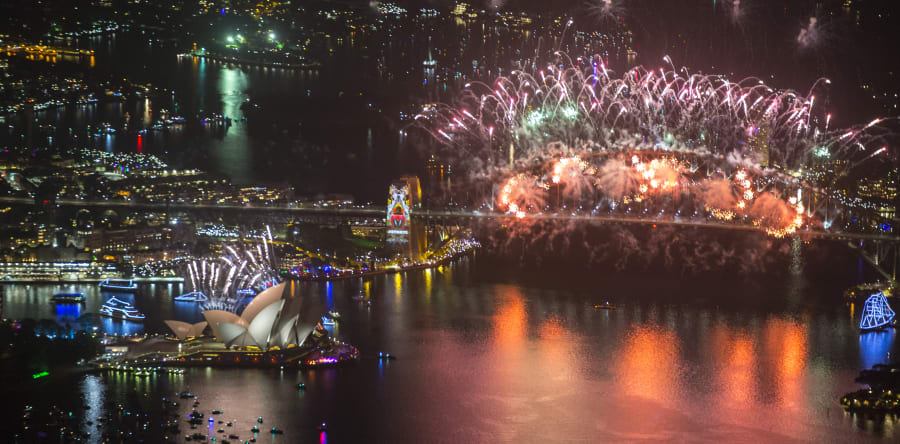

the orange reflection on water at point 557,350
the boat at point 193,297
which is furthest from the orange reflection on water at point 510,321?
the boat at point 193,297

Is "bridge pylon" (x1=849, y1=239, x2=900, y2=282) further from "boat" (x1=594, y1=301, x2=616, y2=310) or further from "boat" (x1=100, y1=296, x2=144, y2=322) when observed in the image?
"boat" (x1=100, y1=296, x2=144, y2=322)

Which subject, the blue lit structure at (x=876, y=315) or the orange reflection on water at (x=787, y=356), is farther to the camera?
the blue lit structure at (x=876, y=315)

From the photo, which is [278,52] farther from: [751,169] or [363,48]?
[751,169]

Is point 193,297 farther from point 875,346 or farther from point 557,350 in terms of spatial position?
point 875,346

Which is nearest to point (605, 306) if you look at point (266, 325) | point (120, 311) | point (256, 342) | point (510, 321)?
point (510, 321)

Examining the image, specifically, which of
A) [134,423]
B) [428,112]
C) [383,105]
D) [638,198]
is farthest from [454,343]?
[383,105]

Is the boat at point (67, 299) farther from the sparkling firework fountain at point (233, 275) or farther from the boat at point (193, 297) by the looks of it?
the sparkling firework fountain at point (233, 275)
